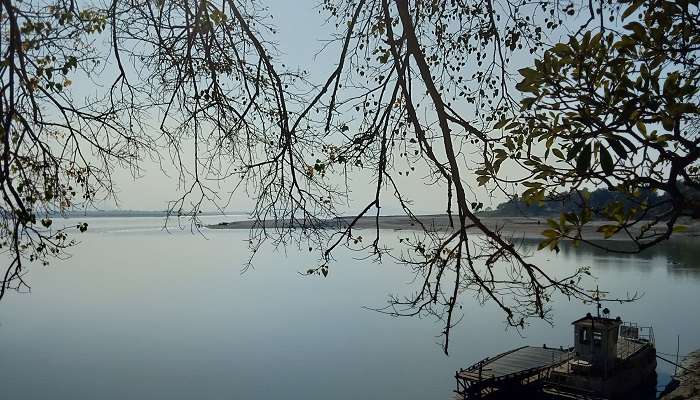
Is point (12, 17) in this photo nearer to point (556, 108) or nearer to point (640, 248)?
point (556, 108)

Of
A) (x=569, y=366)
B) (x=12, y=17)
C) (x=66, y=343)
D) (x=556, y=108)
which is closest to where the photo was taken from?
(x=556, y=108)

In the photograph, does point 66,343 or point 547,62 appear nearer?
point 547,62

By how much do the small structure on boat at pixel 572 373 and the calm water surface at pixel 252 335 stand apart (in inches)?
65.0

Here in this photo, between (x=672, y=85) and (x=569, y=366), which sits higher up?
(x=672, y=85)

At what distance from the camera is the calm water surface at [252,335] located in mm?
17281

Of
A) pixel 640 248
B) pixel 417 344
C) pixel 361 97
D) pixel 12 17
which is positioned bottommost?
pixel 417 344

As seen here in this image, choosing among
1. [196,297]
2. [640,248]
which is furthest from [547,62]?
[196,297]

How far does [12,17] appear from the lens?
371 cm

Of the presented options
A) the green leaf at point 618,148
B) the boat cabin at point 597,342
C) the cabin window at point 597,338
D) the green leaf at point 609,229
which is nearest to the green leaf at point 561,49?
the green leaf at point 618,148

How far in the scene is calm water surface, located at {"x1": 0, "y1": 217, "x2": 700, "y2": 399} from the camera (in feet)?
56.7

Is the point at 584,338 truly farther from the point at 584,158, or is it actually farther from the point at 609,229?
the point at 584,158

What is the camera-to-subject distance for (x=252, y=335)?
73.5 feet

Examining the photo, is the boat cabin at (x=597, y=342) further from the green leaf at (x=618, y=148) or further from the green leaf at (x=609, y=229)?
the green leaf at (x=618, y=148)

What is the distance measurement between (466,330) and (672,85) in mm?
21707
